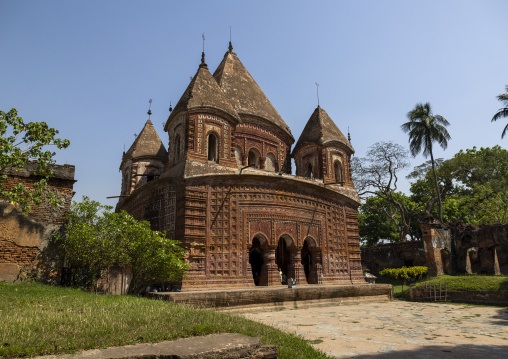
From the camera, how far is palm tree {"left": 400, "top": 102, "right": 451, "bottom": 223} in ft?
90.8

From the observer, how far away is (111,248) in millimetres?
10039

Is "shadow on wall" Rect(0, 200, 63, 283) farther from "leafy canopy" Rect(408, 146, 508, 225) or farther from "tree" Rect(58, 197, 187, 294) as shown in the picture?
"leafy canopy" Rect(408, 146, 508, 225)

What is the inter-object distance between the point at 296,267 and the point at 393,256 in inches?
488

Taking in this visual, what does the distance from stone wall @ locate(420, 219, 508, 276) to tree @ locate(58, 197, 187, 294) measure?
13683 mm

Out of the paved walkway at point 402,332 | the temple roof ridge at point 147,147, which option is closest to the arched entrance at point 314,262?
the paved walkway at point 402,332

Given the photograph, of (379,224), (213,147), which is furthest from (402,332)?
(379,224)

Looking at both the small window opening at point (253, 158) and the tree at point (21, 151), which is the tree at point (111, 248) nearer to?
the tree at point (21, 151)

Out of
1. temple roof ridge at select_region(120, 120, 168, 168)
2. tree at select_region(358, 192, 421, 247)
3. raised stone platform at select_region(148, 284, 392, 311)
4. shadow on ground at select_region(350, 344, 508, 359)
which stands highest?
temple roof ridge at select_region(120, 120, 168, 168)

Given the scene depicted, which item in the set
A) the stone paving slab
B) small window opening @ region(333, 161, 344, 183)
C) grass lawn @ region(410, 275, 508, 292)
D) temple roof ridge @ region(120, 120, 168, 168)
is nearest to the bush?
grass lawn @ region(410, 275, 508, 292)

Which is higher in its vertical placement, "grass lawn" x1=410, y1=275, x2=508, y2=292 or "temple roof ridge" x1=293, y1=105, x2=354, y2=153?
"temple roof ridge" x1=293, y1=105, x2=354, y2=153

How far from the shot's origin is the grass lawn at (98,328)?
12.4 feet

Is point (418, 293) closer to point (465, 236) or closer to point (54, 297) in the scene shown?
point (465, 236)

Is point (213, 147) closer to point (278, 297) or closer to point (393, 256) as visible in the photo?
point (278, 297)

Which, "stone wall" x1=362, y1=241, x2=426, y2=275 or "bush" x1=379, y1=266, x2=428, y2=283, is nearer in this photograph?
"bush" x1=379, y1=266, x2=428, y2=283
